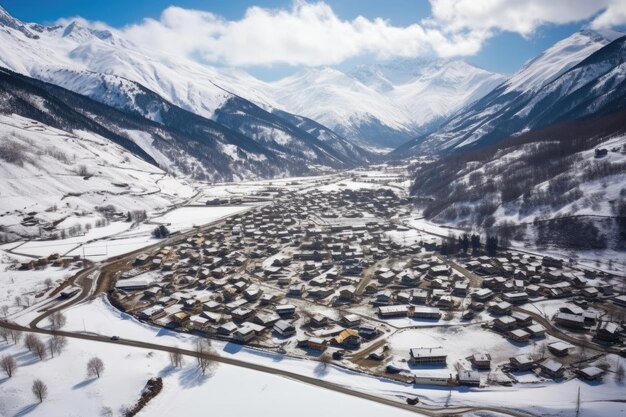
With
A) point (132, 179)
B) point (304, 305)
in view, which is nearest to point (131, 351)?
point (304, 305)

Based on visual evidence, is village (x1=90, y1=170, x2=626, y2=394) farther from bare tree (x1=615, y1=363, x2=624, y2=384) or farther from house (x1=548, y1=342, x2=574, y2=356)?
bare tree (x1=615, y1=363, x2=624, y2=384)

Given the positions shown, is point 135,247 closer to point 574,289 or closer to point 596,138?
point 574,289

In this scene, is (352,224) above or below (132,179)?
below

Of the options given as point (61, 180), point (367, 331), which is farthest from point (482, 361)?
point (61, 180)

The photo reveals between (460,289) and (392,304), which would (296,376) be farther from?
(460,289)

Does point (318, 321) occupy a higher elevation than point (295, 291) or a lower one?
lower

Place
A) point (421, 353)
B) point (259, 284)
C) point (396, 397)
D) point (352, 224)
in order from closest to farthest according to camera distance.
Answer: point (396, 397)
point (421, 353)
point (259, 284)
point (352, 224)
